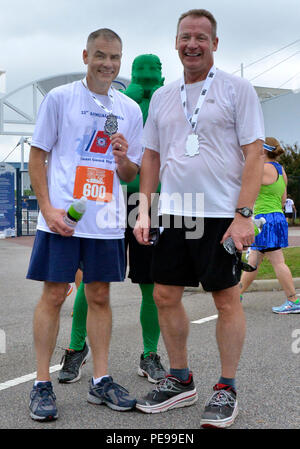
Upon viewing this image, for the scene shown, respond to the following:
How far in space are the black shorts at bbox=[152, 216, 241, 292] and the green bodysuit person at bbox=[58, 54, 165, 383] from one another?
0.69 metres

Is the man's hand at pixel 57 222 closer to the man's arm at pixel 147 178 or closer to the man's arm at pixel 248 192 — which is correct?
the man's arm at pixel 147 178

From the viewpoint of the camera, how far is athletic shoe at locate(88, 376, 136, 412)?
3.30 meters

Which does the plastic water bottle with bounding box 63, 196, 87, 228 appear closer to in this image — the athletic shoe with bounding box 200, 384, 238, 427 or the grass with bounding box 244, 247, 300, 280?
the athletic shoe with bounding box 200, 384, 238, 427

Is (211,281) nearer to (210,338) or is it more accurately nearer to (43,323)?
(43,323)

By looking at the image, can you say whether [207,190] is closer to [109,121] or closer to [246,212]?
[246,212]

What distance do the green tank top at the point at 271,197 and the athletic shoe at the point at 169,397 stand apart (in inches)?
138

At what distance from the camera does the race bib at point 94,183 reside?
128 inches

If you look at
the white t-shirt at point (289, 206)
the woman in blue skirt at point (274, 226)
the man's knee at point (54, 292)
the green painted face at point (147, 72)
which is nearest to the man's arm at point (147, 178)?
the man's knee at point (54, 292)

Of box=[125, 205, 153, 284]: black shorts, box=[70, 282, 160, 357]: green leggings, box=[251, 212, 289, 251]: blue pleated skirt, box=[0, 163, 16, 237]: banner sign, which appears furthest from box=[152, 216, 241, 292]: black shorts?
box=[0, 163, 16, 237]: banner sign

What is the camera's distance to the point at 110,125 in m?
3.32

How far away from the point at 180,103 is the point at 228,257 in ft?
2.89

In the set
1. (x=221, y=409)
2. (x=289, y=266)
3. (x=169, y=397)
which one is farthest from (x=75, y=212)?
(x=289, y=266)

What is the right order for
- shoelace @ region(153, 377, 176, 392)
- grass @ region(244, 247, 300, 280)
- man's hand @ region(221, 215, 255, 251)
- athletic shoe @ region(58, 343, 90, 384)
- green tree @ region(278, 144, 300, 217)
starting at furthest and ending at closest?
green tree @ region(278, 144, 300, 217) → grass @ region(244, 247, 300, 280) → athletic shoe @ region(58, 343, 90, 384) → shoelace @ region(153, 377, 176, 392) → man's hand @ region(221, 215, 255, 251)

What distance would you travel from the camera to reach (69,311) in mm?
6492
